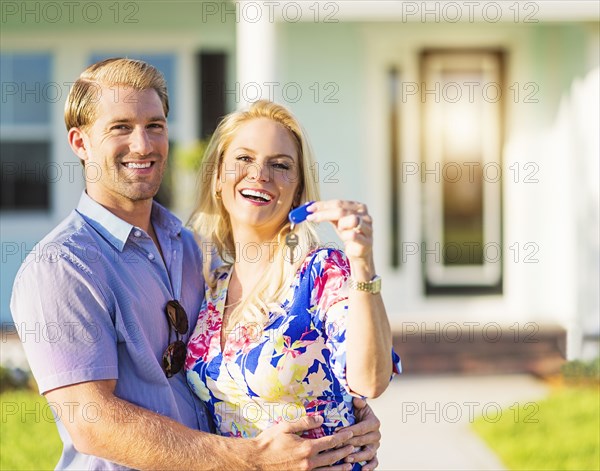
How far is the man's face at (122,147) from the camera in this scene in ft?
9.51

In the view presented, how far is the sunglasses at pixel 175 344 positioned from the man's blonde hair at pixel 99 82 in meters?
0.63

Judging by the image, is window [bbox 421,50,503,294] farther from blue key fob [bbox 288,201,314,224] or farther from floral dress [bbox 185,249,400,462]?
blue key fob [bbox 288,201,314,224]

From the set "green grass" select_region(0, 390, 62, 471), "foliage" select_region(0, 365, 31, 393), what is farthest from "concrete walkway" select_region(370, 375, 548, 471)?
"foliage" select_region(0, 365, 31, 393)

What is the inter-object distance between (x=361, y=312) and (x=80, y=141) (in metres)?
1.12

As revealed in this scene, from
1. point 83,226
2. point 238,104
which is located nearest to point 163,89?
point 83,226

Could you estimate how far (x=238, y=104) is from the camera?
27.4 ft

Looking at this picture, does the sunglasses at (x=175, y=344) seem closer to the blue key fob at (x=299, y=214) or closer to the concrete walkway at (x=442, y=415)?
the blue key fob at (x=299, y=214)

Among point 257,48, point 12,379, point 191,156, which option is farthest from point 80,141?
point 191,156

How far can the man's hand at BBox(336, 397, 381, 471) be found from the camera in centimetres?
286

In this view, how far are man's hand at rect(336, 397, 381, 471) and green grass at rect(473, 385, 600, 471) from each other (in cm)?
294

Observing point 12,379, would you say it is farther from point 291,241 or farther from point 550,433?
point 291,241

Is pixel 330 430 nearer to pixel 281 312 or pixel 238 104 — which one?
pixel 281 312

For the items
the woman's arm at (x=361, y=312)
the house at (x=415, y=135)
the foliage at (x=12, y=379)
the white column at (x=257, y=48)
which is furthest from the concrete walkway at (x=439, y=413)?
the woman's arm at (x=361, y=312)

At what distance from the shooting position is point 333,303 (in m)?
2.68
